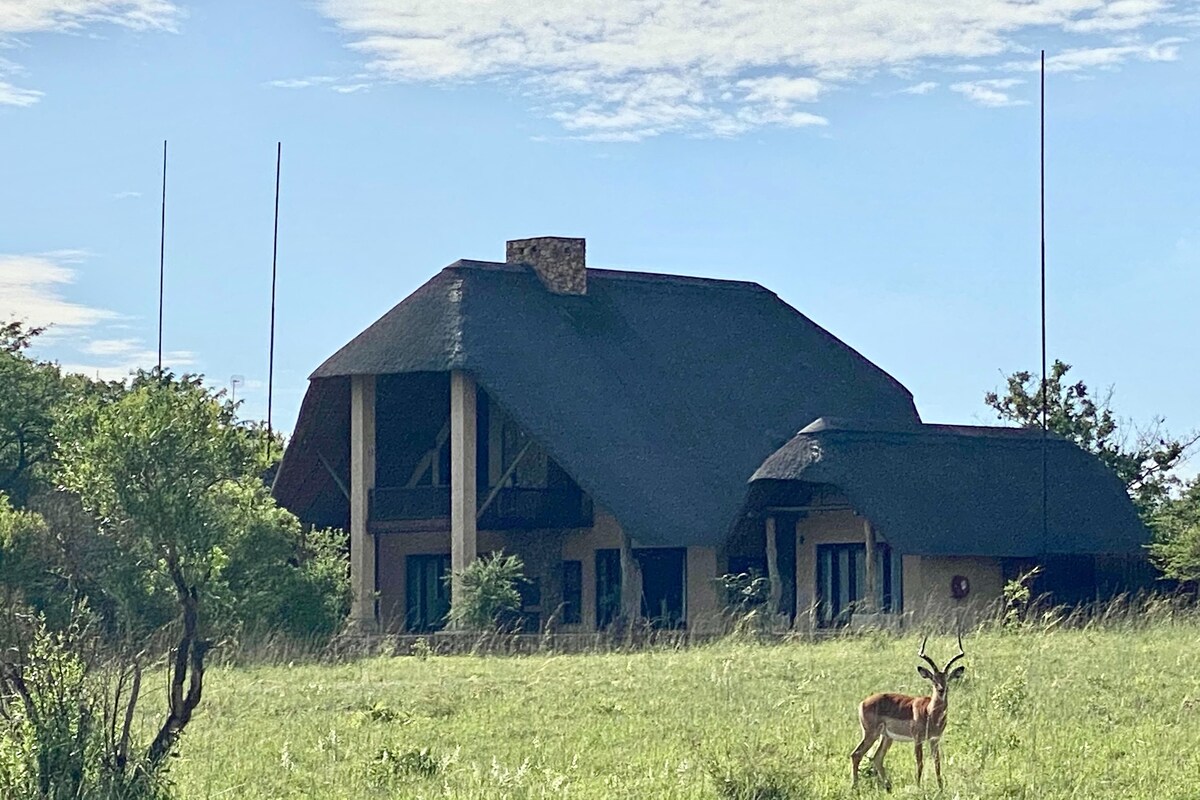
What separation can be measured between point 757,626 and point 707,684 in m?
10.7

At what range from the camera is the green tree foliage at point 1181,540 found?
33.8 metres

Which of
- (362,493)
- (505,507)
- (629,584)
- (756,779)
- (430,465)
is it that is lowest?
(756,779)

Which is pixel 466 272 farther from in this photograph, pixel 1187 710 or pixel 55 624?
pixel 1187 710

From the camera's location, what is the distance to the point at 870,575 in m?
33.8

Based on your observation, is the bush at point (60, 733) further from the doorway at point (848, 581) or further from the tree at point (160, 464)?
the doorway at point (848, 581)

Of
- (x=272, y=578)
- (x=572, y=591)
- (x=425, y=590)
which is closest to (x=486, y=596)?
(x=272, y=578)

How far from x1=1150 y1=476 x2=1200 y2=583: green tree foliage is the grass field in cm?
774

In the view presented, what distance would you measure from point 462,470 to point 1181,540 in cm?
1193

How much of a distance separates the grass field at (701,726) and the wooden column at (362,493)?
10842 mm

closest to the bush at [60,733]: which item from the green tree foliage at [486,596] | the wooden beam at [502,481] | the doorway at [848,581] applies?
the green tree foliage at [486,596]

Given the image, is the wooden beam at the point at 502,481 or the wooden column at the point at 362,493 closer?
the wooden beam at the point at 502,481

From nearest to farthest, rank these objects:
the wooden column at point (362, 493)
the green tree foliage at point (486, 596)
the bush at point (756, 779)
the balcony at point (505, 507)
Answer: the bush at point (756, 779)
the green tree foliage at point (486, 596)
the balcony at point (505, 507)
the wooden column at point (362, 493)

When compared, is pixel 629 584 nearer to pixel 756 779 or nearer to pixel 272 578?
pixel 272 578

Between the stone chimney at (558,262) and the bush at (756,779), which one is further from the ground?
the stone chimney at (558,262)
